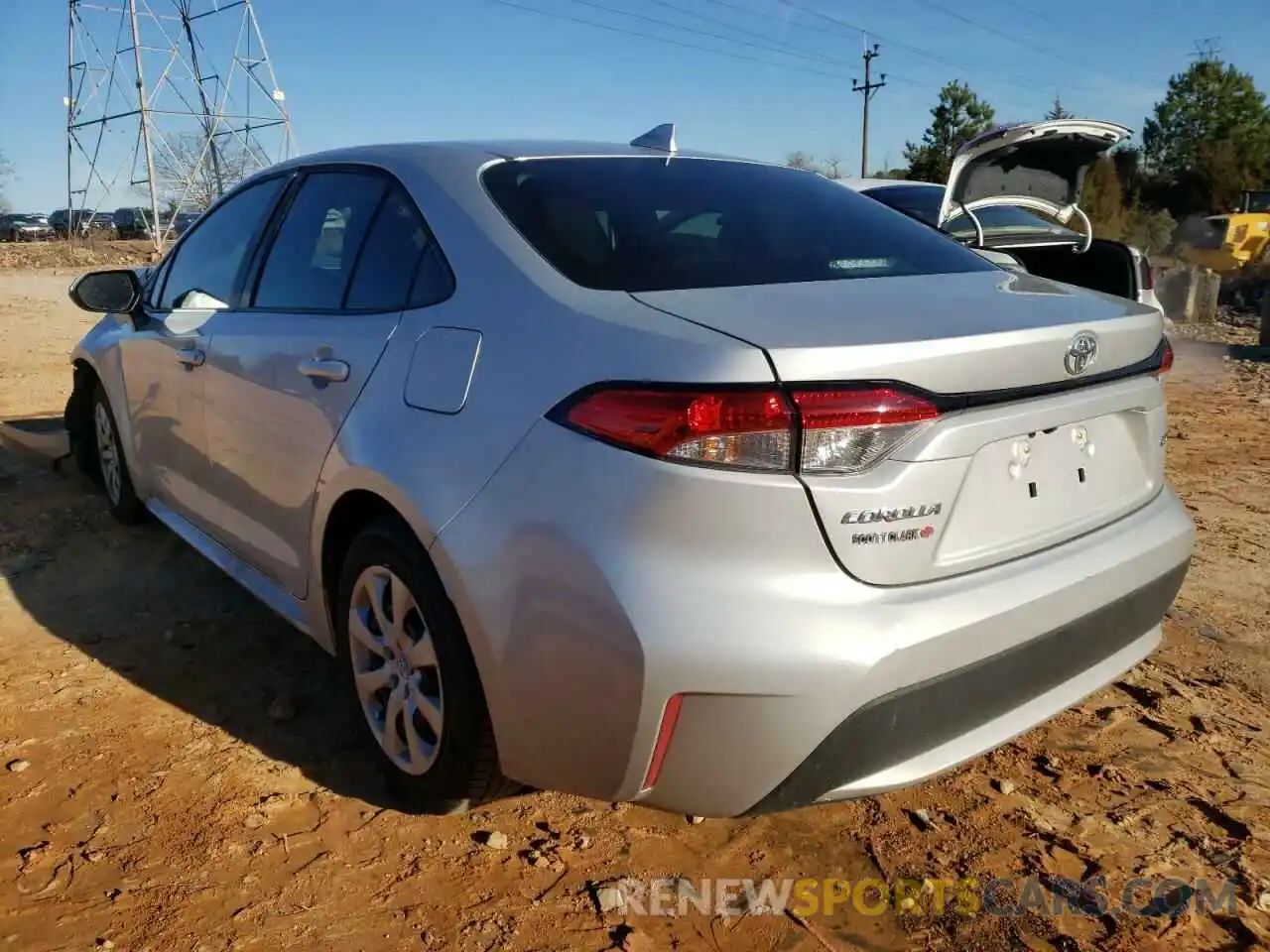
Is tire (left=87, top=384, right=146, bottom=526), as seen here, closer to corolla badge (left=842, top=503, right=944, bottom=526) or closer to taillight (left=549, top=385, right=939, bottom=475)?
taillight (left=549, top=385, right=939, bottom=475)

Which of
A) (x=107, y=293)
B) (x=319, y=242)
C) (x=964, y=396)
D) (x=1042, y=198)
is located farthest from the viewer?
(x=1042, y=198)

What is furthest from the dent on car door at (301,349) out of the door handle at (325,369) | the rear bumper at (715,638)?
the rear bumper at (715,638)

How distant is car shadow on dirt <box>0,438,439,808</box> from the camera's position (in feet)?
9.48

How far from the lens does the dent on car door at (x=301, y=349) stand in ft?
8.38

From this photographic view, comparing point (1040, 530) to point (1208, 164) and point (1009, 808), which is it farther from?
point (1208, 164)

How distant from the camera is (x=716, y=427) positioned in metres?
1.78

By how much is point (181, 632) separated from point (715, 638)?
8.16ft

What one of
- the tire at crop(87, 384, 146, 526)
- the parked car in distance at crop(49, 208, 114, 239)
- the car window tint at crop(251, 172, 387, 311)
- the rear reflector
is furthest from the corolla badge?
the parked car in distance at crop(49, 208, 114, 239)

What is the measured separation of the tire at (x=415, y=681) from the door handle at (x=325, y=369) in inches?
15.4

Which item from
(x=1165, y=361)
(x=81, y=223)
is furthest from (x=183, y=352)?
(x=81, y=223)

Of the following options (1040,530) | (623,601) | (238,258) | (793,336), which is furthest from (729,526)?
(238,258)

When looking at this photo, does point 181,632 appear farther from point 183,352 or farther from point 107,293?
point 107,293

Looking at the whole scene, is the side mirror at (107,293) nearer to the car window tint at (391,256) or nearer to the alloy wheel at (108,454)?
the alloy wheel at (108,454)

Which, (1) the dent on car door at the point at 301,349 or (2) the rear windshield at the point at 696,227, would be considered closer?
(2) the rear windshield at the point at 696,227
